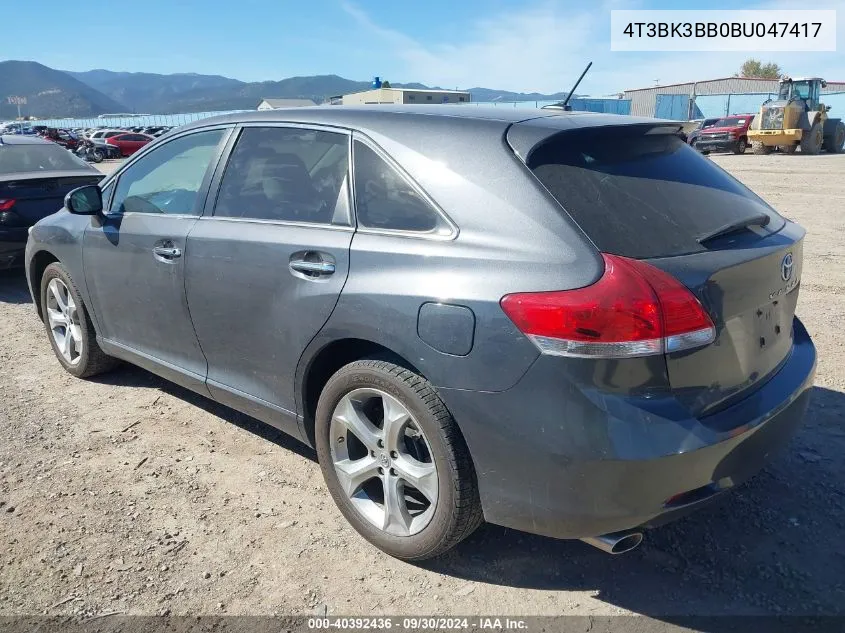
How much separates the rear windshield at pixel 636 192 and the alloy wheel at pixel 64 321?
342 cm

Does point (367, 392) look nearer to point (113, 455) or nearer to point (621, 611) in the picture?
point (621, 611)

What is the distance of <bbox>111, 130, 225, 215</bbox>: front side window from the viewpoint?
3.49 meters

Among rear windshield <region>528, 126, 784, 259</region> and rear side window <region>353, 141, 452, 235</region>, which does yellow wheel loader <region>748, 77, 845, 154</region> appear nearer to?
rear windshield <region>528, 126, 784, 259</region>

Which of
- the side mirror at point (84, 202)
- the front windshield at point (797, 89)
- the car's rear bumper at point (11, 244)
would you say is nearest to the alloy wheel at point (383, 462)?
the side mirror at point (84, 202)

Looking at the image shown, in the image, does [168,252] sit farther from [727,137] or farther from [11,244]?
[727,137]

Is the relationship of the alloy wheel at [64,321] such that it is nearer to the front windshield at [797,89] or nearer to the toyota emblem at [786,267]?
the toyota emblem at [786,267]

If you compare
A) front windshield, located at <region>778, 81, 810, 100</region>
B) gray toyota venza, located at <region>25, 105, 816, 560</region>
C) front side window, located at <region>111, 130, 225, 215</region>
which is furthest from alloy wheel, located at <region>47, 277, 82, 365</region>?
front windshield, located at <region>778, 81, 810, 100</region>

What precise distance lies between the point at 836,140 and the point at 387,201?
108ft

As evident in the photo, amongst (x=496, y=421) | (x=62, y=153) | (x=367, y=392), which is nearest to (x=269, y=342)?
(x=367, y=392)

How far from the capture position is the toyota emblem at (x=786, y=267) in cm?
253

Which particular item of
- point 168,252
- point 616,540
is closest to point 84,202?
point 168,252

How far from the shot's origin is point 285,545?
110 inches

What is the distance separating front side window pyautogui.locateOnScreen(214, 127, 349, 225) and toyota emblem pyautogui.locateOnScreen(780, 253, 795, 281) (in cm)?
167

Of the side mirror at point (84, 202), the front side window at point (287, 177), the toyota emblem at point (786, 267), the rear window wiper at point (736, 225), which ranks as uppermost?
the front side window at point (287, 177)
